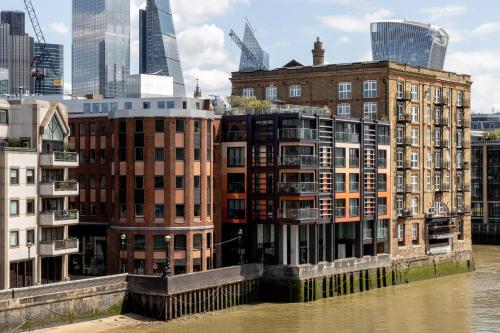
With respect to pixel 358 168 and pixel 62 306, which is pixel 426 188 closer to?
pixel 358 168

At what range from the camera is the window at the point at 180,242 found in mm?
92125

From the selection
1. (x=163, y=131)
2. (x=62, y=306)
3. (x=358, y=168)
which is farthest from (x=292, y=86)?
(x=62, y=306)

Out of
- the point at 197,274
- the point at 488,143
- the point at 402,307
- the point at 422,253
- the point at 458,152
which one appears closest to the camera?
the point at 197,274

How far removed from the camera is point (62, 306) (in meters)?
76.8

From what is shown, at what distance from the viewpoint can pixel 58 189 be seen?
8475 cm

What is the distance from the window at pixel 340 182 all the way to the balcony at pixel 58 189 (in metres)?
30.7

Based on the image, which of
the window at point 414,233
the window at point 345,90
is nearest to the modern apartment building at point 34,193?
the window at point 345,90

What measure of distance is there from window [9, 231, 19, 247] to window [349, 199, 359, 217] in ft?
134

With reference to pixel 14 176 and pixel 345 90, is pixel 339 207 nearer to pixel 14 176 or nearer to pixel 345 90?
pixel 345 90

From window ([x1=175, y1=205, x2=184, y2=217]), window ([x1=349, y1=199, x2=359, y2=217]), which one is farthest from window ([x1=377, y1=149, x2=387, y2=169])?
window ([x1=175, y1=205, x2=184, y2=217])

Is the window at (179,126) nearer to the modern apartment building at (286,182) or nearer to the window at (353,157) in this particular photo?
the modern apartment building at (286,182)

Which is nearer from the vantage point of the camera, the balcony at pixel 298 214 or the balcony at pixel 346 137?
the balcony at pixel 298 214

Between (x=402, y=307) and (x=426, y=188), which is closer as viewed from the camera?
(x=402, y=307)

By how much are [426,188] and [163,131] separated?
46.6m
